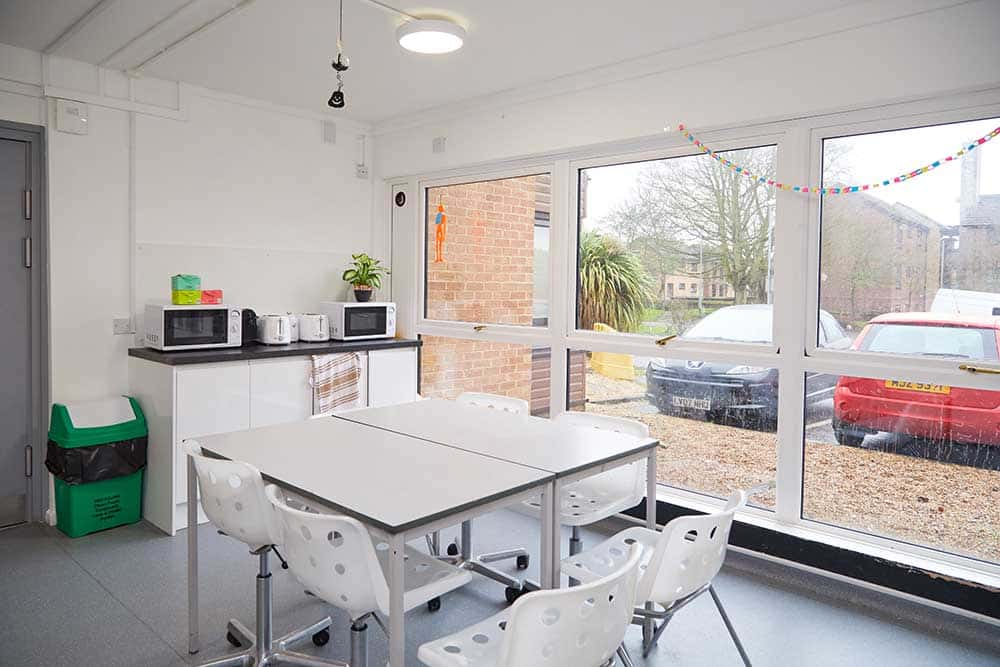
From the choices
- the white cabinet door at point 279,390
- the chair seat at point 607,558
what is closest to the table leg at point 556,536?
the chair seat at point 607,558

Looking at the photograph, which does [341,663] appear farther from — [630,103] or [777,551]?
[630,103]

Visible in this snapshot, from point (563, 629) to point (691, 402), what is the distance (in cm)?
238

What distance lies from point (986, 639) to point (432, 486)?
234cm

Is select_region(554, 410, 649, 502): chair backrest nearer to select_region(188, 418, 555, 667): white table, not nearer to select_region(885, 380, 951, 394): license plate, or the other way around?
select_region(188, 418, 555, 667): white table

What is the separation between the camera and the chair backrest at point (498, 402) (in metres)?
3.51

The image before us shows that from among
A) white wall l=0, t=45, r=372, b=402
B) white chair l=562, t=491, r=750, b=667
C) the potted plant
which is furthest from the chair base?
the potted plant

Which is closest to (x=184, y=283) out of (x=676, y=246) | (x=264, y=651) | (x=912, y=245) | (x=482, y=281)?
(x=482, y=281)

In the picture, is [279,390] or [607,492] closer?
[607,492]

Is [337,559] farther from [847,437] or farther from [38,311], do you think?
[38,311]

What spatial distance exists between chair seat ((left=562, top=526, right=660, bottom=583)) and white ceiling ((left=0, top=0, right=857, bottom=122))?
2.22 metres

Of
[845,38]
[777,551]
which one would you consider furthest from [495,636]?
[845,38]

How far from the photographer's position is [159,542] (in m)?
3.64

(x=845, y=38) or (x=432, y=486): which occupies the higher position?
(x=845, y=38)

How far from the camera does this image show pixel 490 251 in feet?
15.4
